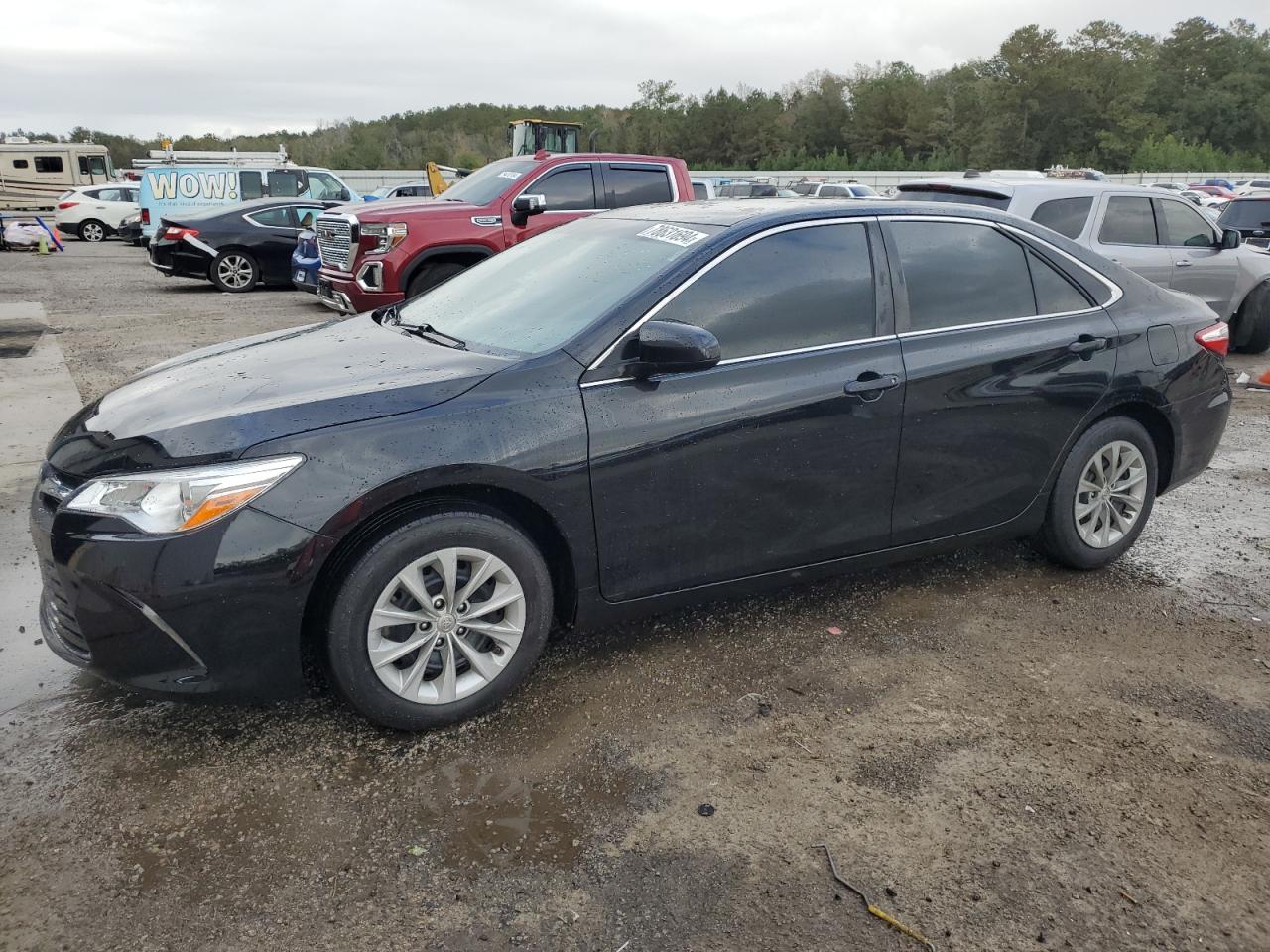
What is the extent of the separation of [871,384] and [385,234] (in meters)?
7.45

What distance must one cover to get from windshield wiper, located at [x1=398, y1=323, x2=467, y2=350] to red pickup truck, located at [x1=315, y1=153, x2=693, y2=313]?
595 cm

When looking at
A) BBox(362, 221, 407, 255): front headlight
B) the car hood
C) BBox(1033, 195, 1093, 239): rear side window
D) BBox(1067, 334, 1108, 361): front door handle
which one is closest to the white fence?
BBox(1033, 195, 1093, 239): rear side window

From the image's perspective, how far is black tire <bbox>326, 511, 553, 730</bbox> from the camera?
3.01 metres

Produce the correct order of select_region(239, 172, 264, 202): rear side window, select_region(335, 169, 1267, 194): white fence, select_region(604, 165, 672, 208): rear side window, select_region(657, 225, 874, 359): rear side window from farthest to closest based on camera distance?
select_region(335, 169, 1267, 194): white fence → select_region(239, 172, 264, 202): rear side window → select_region(604, 165, 672, 208): rear side window → select_region(657, 225, 874, 359): rear side window

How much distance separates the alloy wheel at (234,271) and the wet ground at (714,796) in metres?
13.1

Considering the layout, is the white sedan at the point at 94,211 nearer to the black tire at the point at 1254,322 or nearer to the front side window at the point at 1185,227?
the front side window at the point at 1185,227

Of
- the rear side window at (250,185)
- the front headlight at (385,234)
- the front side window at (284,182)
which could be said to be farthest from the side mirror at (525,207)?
the rear side window at (250,185)

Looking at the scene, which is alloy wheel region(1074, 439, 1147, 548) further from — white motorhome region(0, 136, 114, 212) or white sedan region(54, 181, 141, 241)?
white motorhome region(0, 136, 114, 212)

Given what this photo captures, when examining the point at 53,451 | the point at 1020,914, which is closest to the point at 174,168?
the point at 53,451

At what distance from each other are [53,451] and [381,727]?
4.66 ft

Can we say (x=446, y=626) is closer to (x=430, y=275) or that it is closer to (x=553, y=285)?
(x=553, y=285)

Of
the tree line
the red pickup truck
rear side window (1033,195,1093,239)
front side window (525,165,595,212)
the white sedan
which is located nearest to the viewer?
rear side window (1033,195,1093,239)

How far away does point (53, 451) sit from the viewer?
3.36m

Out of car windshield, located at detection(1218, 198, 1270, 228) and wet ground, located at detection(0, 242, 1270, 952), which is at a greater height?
car windshield, located at detection(1218, 198, 1270, 228)
